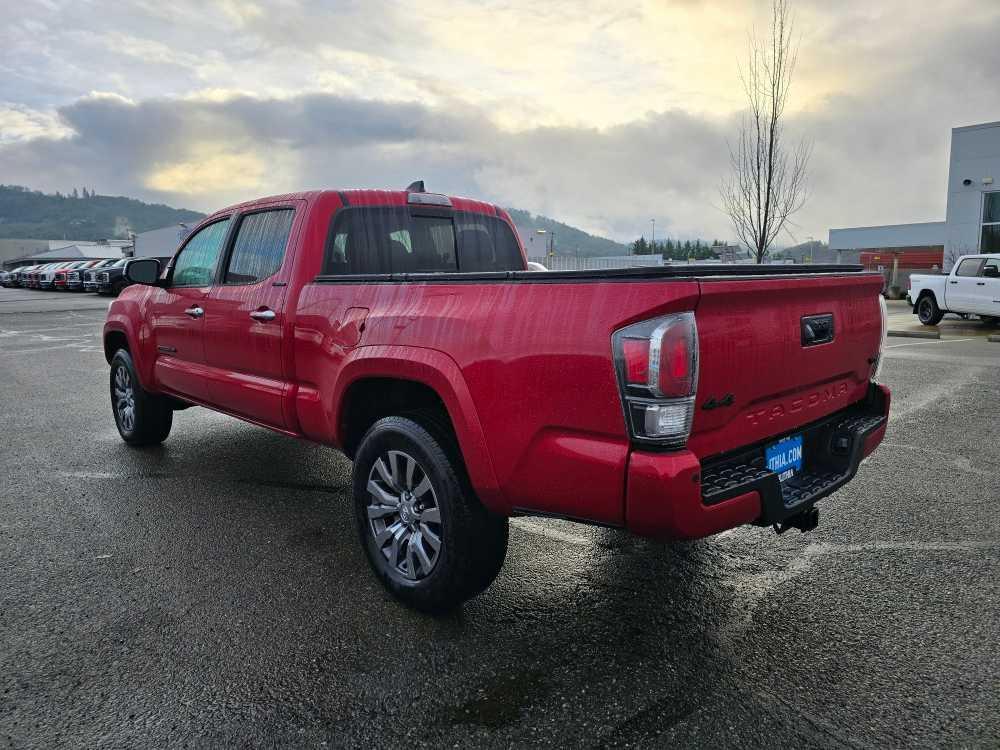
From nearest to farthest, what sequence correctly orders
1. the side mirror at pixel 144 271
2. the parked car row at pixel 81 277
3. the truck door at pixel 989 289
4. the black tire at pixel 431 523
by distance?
the black tire at pixel 431 523 → the side mirror at pixel 144 271 → the truck door at pixel 989 289 → the parked car row at pixel 81 277

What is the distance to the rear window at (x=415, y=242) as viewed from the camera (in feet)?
13.7

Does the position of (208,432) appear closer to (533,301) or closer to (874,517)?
(533,301)

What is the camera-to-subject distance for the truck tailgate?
8.27ft

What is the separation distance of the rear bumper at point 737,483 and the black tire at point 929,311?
17.4 meters

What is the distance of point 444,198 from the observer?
15.2 ft

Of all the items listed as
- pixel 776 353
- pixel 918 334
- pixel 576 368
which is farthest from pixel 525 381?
pixel 918 334

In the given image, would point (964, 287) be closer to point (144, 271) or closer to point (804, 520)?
point (804, 520)

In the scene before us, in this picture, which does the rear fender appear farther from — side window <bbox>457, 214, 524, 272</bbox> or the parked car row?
the parked car row

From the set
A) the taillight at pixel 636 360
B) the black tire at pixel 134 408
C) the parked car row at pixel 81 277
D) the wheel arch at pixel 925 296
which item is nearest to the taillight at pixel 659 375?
the taillight at pixel 636 360

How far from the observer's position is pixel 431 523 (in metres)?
3.17

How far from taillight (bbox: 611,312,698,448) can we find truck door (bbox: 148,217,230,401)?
343 centimetres

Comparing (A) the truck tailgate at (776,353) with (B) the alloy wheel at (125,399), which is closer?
(A) the truck tailgate at (776,353)

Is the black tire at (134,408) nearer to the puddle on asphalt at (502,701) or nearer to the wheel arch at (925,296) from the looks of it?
the puddle on asphalt at (502,701)

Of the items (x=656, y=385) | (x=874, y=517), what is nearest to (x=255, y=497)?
(x=656, y=385)
